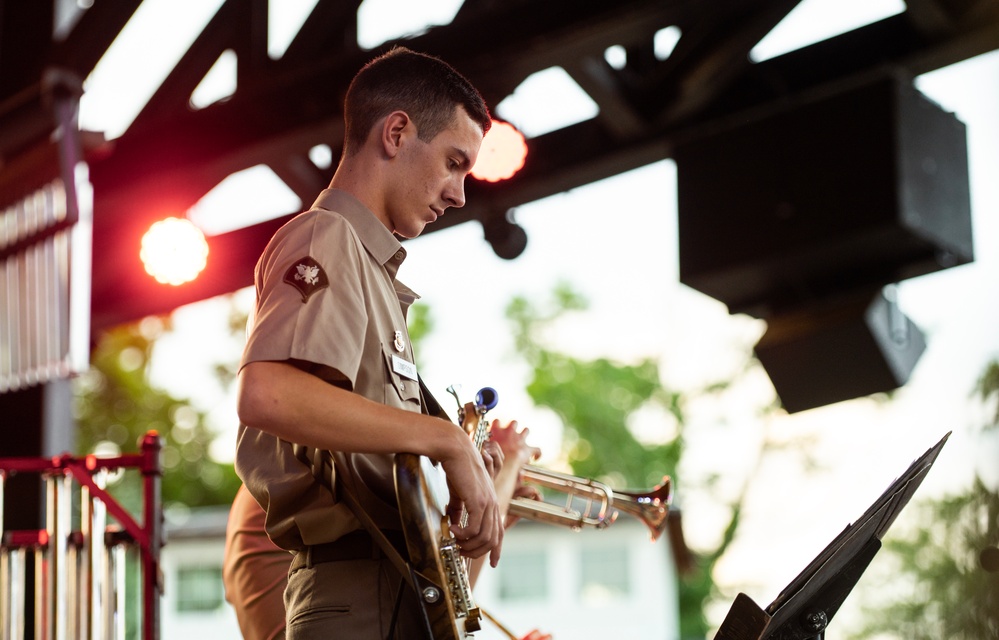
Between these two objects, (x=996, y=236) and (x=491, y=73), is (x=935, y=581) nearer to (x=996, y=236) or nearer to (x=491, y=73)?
(x=996, y=236)

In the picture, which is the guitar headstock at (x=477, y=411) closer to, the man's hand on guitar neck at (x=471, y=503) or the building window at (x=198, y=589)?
the man's hand on guitar neck at (x=471, y=503)

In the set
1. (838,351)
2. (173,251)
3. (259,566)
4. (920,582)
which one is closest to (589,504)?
A: (259,566)

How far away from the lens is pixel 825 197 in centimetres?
448

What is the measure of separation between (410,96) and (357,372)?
24.1 inches

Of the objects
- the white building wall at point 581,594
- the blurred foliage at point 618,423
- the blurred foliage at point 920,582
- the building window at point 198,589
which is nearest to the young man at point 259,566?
the blurred foliage at point 920,582

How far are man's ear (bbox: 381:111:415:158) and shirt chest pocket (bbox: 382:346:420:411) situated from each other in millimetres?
426

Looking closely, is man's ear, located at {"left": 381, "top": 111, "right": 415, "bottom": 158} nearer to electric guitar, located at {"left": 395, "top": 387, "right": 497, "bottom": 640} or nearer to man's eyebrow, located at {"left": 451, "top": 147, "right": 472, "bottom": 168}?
man's eyebrow, located at {"left": 451, "top": 147, "right": 472, "bottom": 168}

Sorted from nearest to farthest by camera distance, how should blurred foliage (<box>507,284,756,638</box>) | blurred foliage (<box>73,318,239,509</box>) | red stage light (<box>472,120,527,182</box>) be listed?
red stage light (<box>472,120,527,182</box>)
blurred foliage (<box>73,318,239,509</box>)
blurred foliage (<box>507,284,756,638</box>)

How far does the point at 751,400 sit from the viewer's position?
2598 cm

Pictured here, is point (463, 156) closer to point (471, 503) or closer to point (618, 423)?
point (471, 503)

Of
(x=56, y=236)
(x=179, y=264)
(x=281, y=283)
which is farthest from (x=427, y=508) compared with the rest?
(x=179, y=264)

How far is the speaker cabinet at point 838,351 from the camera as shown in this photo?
4.93 meters

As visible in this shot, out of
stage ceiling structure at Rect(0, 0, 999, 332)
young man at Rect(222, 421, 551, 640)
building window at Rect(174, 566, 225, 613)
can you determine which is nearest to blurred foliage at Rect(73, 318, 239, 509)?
building window at Rect(174, 566, 225, 613)

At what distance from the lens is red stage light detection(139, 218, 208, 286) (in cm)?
569
